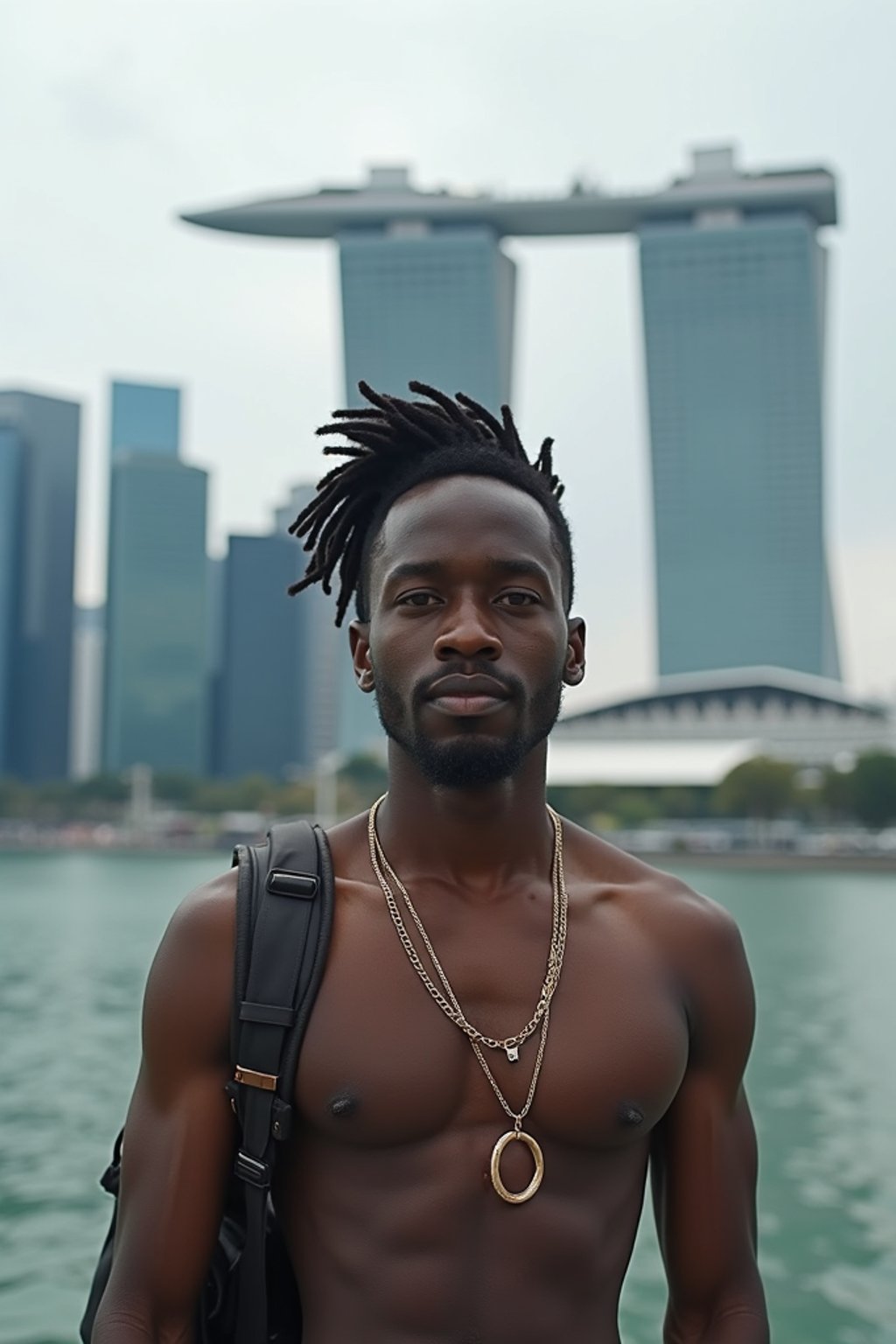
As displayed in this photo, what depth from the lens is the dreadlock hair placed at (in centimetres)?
198

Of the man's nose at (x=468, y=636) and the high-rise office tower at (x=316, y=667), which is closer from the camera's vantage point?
the man's nose at (x=468, y=636)

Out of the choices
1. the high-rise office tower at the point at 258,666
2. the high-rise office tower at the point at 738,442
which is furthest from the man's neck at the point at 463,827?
the high-rise office tower at the point at 258,666

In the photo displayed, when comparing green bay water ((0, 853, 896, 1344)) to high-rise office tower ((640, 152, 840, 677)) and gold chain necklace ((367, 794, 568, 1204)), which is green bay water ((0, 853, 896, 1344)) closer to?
gold chain necklace ((367, 794, 568, 1204))

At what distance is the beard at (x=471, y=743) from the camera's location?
5.85 ft

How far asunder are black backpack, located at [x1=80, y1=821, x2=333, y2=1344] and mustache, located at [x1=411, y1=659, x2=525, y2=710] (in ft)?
0.83

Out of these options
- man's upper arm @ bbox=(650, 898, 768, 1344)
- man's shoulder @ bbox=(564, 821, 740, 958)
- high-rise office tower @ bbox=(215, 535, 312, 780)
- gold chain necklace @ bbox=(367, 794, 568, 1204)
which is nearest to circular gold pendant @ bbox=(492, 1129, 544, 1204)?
gold chain necklace @ bbox=(367, 794, 568, 1204)

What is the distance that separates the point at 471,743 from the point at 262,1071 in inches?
18.2

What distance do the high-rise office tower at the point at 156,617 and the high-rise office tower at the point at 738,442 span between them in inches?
1562

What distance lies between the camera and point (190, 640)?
118125 mm

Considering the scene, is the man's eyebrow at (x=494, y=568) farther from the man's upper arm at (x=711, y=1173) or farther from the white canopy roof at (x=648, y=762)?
the white canopy roof at (x=648, y=762)

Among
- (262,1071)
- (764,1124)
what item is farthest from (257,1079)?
(764,1124)

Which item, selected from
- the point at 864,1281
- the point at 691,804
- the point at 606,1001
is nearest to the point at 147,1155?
the point at 606,1001

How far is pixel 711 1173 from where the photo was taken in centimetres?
182

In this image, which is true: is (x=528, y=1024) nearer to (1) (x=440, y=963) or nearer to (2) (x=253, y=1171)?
(1) (x=440, y=963)
